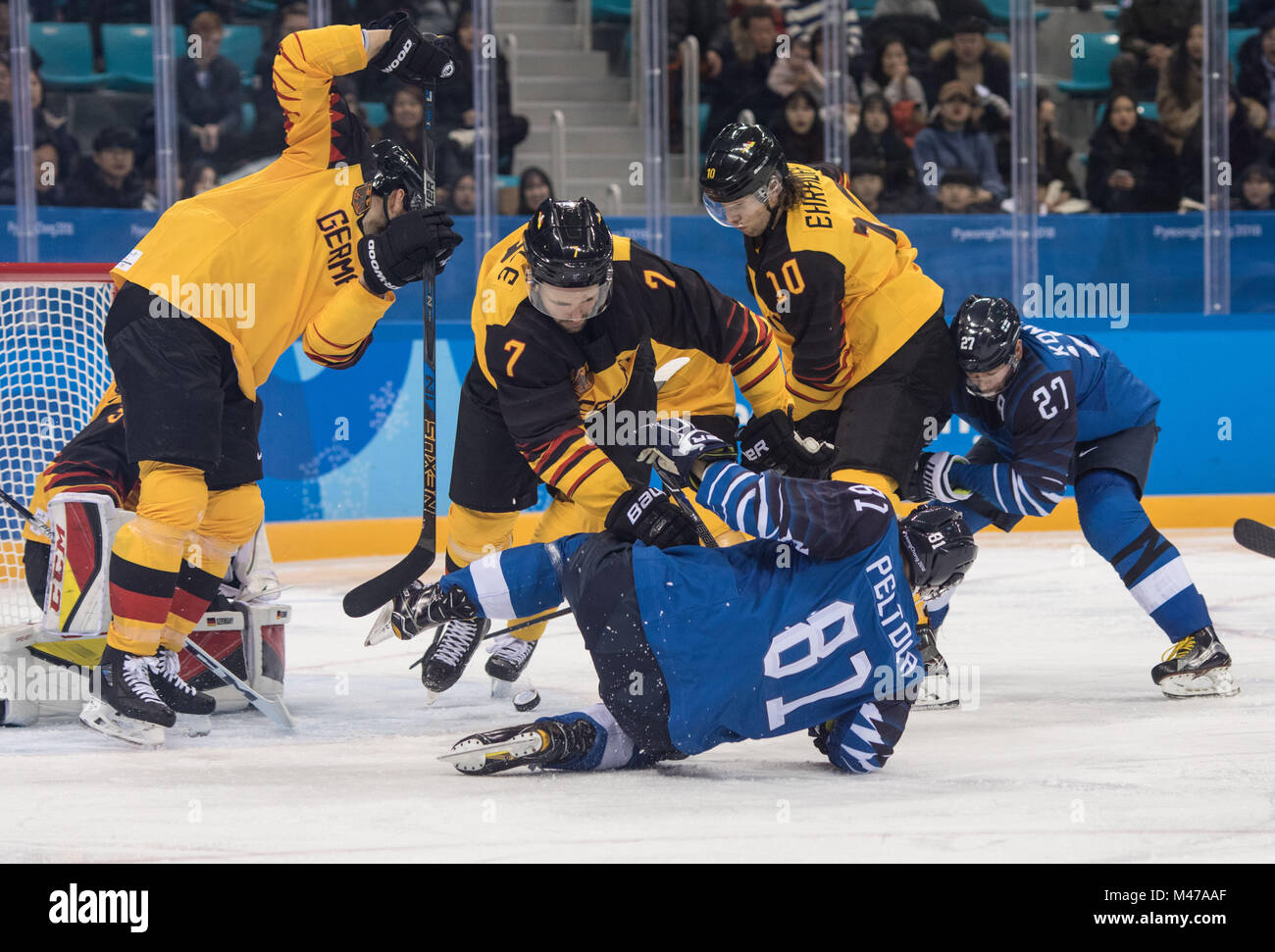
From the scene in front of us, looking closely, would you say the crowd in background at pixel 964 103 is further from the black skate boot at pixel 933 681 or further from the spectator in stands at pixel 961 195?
the black skate boot at pixel 933 681

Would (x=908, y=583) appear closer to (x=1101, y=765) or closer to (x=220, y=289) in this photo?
(x=1101, y=765)

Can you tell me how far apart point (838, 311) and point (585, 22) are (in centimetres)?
→ 450

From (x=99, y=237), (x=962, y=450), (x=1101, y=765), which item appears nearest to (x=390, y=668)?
(x=1101, y=765)

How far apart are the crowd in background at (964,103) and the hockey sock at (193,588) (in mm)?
4094

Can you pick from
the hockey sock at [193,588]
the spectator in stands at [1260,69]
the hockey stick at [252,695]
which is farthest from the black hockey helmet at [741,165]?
the spectator in stands at [1260,69]

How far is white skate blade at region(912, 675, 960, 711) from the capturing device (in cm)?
374

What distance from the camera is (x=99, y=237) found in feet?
19.7

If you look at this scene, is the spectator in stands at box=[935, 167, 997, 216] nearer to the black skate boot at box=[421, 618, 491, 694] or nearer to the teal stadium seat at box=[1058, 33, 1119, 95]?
the teal stadium seat at box=[1058, 33, 1119, 95]

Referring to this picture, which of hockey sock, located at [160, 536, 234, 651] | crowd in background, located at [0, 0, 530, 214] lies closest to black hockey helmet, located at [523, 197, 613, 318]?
hockey sock, located at [160, 536, 234, 651]

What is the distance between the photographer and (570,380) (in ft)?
10.7

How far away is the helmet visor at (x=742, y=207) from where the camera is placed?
3555mm

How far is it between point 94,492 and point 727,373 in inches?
58.8

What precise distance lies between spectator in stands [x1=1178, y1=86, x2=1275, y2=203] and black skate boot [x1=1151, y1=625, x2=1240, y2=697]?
3.89m

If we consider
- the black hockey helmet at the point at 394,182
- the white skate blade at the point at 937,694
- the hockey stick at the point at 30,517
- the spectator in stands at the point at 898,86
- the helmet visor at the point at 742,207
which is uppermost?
the spectator in stands at the point at 898,86
